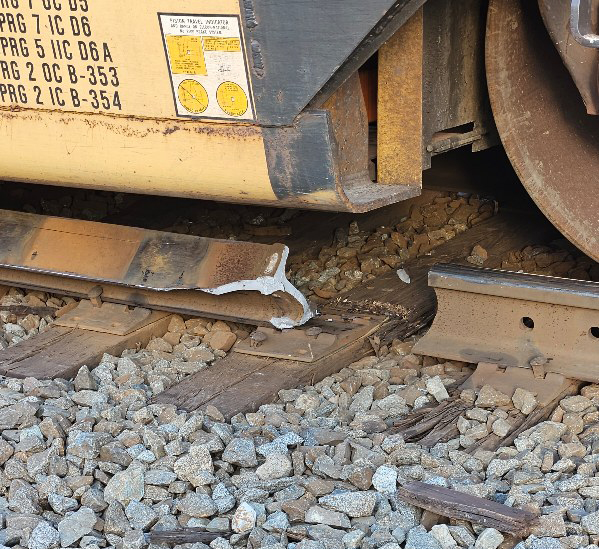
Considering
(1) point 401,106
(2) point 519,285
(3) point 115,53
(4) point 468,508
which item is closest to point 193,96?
(3) point 115,53

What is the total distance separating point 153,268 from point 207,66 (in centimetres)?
118

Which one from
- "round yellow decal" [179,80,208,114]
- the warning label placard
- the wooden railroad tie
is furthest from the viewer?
"round yellow decal" [179,80,208,114]

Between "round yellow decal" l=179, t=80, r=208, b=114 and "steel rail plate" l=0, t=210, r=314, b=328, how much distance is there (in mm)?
794

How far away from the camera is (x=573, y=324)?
11.9 ft

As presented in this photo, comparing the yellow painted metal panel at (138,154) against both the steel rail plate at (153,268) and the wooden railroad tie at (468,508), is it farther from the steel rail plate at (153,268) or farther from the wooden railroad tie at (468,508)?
the wooden railroad tie at (468,508)

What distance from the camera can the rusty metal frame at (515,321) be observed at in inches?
142

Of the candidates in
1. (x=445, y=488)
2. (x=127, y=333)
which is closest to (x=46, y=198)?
(x=127, y=333)

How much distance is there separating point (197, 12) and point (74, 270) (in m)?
1.51

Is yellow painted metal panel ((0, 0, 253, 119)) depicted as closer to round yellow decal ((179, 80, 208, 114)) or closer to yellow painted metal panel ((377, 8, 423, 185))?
round yellow decal ((179, 80, 208, 114))

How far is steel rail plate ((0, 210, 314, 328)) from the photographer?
4109 mm

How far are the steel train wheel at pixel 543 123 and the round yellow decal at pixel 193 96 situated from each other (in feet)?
3.20

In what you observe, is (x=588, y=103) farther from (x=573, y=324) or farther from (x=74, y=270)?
(x=74, y=270)

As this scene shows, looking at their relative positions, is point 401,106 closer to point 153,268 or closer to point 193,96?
point 193,96

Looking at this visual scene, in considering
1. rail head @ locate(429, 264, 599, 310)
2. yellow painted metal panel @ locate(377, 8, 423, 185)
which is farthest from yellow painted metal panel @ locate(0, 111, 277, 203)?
rail head @ locate(429, 264, 599, 310)
